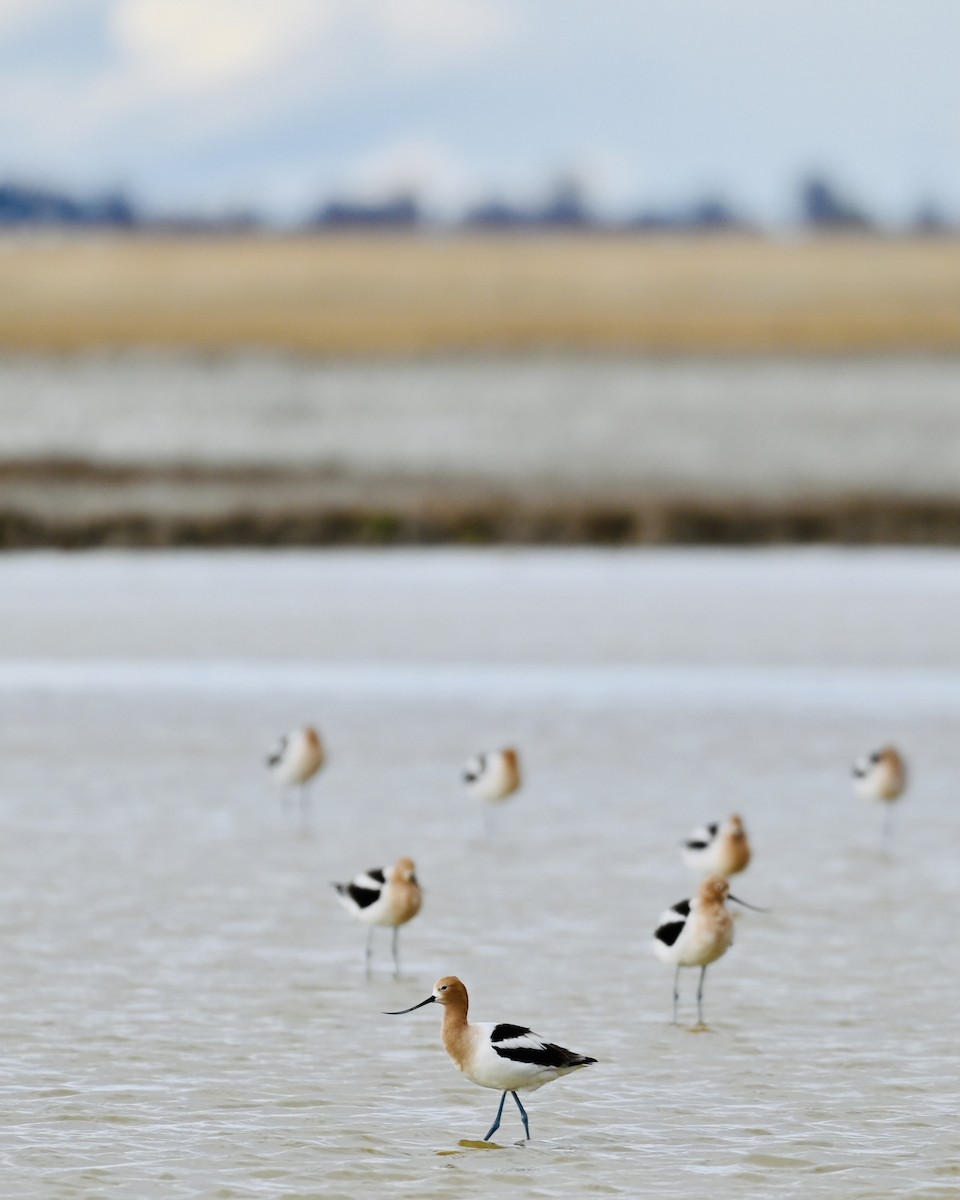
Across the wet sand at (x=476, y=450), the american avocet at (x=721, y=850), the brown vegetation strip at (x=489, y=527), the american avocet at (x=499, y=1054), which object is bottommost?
the american avocet at (x=499, y=1054)

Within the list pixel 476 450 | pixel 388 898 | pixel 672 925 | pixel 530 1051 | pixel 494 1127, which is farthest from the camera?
pixel 476 450

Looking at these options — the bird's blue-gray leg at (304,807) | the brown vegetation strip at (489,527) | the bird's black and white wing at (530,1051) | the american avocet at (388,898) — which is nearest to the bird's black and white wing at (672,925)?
the american avocet at (388,898)

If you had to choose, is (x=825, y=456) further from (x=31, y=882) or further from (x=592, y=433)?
(x=31, y=882)

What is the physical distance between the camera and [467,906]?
10.9 metres

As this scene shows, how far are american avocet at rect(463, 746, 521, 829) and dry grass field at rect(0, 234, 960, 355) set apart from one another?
30.3 metres

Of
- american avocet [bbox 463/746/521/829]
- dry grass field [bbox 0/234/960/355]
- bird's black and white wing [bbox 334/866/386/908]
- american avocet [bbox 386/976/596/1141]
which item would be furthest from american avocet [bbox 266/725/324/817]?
dry grass field [bbox 0/234/960/355]

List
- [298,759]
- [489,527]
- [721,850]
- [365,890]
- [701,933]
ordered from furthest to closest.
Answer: [489,527]
[298,759]
[721,850]
[365,890]
[701,933]

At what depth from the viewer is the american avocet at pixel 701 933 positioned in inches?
344

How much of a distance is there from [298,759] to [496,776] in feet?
3.63

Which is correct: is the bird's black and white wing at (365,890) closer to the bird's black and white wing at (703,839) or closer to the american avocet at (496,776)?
the bird's black and white wing at (703,839)

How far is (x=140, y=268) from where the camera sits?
53.3 meters

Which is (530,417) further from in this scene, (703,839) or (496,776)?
(703,839)

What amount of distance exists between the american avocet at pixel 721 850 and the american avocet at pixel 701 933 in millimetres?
1699

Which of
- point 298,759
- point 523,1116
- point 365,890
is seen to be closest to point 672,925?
point 365,890
